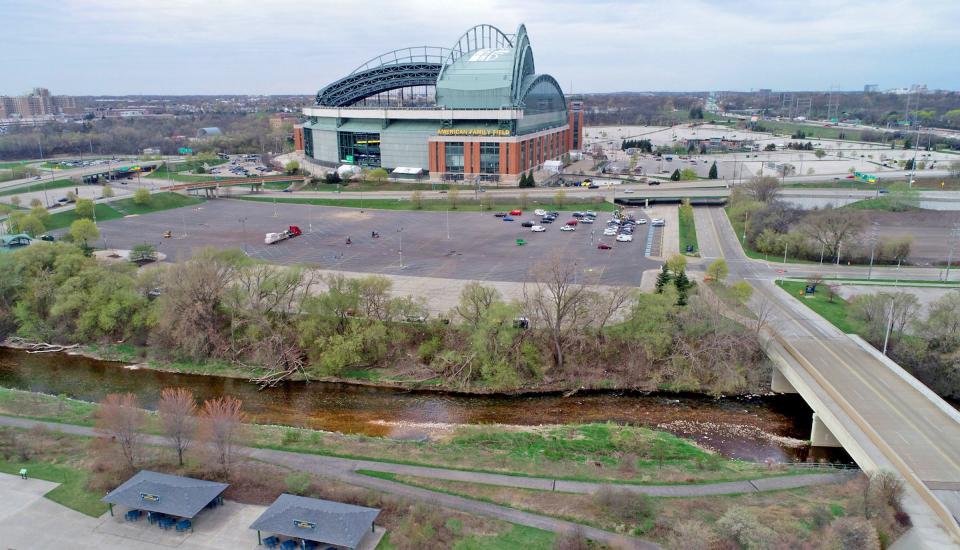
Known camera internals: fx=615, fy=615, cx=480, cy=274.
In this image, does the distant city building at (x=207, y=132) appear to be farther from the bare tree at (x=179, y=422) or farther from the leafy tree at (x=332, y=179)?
the bare tree at (x=179, y=422)

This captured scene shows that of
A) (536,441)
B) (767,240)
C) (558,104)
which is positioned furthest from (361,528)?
(558,104)

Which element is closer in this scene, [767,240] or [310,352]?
[310,352]

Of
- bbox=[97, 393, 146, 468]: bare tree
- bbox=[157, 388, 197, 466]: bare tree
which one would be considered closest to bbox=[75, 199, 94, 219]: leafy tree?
bbox=[97, 393, 146, 468]: bare tree

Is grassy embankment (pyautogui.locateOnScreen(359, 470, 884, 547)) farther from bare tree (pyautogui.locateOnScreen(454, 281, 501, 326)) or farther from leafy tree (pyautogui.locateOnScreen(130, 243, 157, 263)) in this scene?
leafy tree (pyautogui.locateOnScreen(130, 243, 157, 263))

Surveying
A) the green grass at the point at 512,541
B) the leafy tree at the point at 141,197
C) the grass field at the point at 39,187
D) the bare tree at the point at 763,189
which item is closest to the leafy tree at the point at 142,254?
the leafy tree at the point at 141,197

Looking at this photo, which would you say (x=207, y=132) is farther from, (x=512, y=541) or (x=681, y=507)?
(x=681, y=507)

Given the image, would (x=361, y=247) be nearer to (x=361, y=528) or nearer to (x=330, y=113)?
(x=361, y=528)
